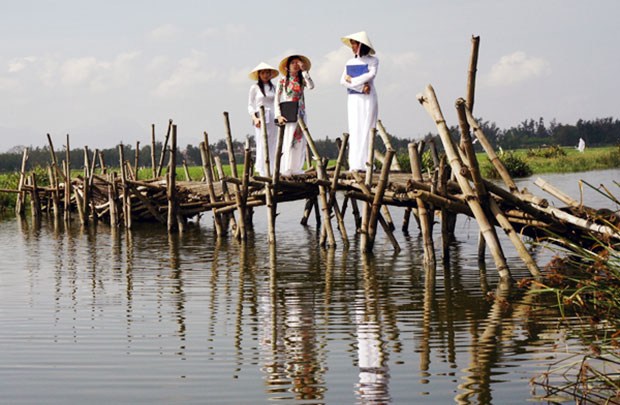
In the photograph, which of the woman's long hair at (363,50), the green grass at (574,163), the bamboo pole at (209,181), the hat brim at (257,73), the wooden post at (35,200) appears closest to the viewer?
the woman's long hair at (363,50)

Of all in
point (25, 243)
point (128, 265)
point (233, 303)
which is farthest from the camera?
point (25, 243)

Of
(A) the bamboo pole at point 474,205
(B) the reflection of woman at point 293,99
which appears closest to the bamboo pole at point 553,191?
(A) the bamboo pole at point 474,205

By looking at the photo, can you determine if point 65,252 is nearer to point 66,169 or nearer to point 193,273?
point 193,273

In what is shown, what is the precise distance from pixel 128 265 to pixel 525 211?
599 cm

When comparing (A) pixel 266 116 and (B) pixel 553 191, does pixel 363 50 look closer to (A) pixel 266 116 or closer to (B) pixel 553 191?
(A) pixel 266 116

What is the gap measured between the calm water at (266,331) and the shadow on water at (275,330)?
0.06 feet

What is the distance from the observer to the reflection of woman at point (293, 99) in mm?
14281

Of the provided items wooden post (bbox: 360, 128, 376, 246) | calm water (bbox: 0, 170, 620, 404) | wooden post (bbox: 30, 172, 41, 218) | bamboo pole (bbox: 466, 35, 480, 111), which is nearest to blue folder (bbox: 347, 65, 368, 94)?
wooden post (bbox: 360, 128, 376, 246)

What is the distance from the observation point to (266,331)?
759cm

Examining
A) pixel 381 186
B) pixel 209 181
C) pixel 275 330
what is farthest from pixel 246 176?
pixel 275 330

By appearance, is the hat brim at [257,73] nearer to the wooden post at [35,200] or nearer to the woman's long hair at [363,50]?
the woman's long hair at [363,50]

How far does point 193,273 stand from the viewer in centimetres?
1178

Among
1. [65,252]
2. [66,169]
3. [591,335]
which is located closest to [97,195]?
[66,169]

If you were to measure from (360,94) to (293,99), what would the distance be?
120 centimetres
